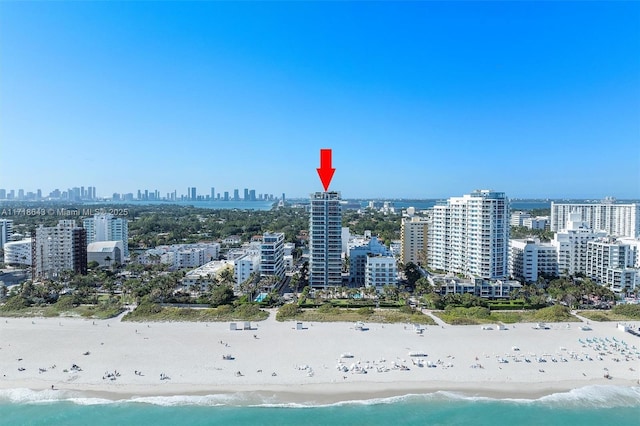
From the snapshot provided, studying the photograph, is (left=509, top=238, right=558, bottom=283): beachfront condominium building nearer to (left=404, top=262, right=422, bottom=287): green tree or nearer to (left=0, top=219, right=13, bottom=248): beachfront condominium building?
(left=404, top=262, right=422, bottom=287): green tree

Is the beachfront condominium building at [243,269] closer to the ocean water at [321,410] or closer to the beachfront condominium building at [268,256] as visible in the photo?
the beachfront condominium building at [268,256]

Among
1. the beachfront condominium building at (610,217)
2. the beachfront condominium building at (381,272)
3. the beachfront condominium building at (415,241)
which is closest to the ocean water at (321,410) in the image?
the beachfront condominium building at (381,272)

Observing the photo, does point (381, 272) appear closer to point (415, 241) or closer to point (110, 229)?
point (415, 241)

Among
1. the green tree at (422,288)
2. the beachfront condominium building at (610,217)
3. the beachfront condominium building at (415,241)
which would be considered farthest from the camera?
the beachfront condominium building at (610,217)

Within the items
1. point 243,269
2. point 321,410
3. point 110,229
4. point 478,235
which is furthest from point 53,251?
point 478,235

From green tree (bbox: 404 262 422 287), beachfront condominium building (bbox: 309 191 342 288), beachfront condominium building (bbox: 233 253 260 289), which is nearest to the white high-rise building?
beachfront condominium building (bbox: 233 253 260 289)

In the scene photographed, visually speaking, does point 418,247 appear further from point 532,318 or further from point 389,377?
point 389,377

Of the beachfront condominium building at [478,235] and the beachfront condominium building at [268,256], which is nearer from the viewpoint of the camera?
the beachfront condominium building at [478,235]
